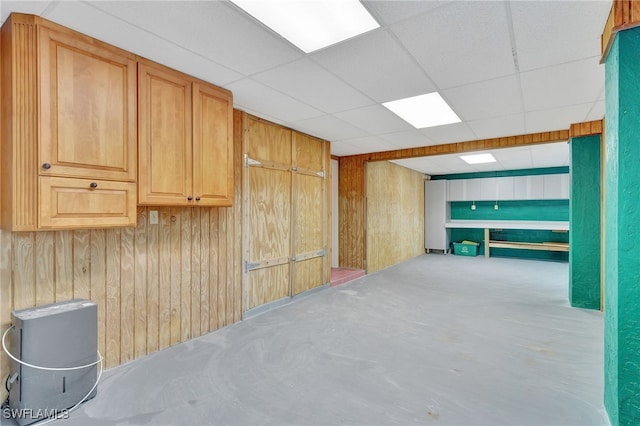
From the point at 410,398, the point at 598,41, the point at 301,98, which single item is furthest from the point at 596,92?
the point at 410,398

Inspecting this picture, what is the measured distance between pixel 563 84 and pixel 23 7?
3805mm

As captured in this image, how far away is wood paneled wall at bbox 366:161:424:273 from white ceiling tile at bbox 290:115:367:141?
1638 millimetres

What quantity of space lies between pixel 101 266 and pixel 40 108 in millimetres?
1143

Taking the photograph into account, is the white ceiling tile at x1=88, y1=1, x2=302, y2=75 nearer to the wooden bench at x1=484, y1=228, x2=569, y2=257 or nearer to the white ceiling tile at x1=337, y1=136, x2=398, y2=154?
the white ceiling tile at x1=337, y1=136, x2=398, y2=154

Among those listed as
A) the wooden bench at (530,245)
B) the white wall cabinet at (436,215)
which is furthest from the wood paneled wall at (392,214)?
the wooden bench at (530,245)

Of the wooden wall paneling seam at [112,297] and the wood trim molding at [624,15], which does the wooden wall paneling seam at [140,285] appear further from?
the wood trim molding at [624,15]

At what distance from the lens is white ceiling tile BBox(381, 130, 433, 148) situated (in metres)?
4.44

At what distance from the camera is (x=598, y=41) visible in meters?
2.04

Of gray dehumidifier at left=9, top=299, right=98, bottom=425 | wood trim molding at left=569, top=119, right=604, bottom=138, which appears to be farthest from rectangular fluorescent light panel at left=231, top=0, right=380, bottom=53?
wood trim molding at left=569, top=119, right=604, bottom=138

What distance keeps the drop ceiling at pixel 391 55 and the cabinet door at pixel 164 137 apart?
0.15 meters

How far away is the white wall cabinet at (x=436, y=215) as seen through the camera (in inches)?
362

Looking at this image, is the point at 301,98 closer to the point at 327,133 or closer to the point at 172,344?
the point at 327,133

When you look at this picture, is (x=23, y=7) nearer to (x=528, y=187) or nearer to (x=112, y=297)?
(x=112, y=297)

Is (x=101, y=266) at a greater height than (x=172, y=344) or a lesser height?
greater
